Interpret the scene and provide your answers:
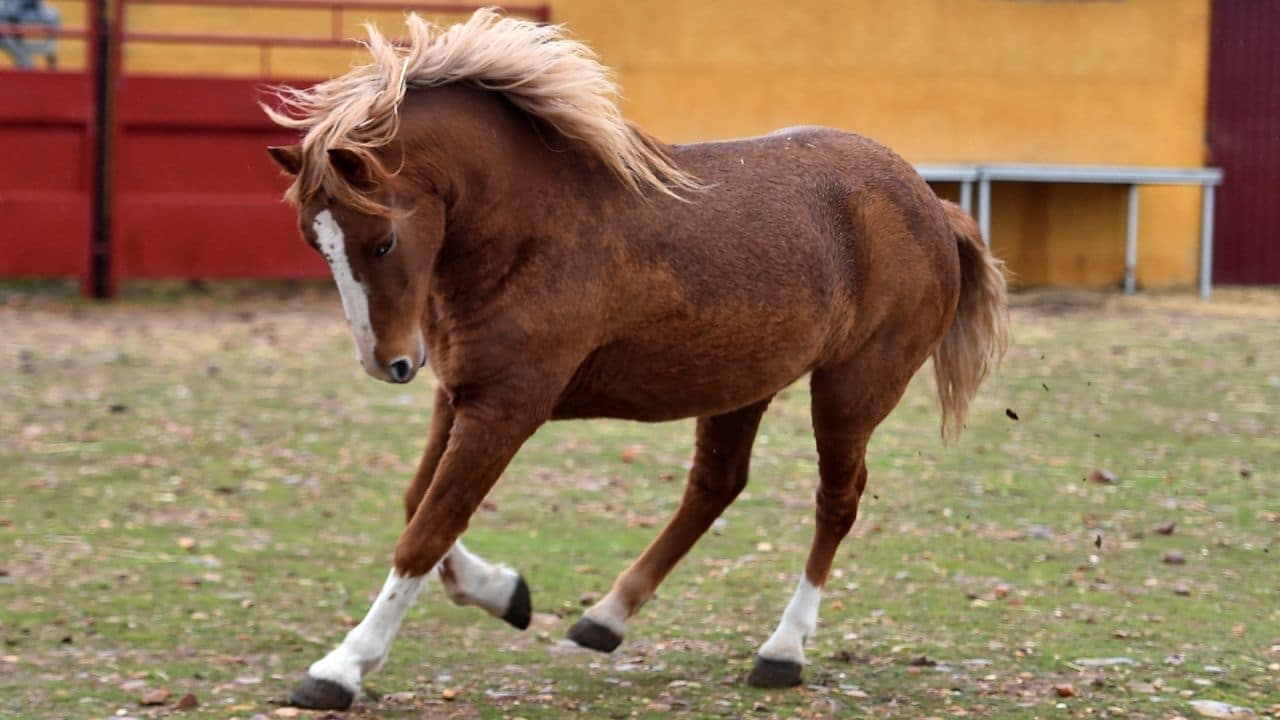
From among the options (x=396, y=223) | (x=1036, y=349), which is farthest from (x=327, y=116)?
(x=1036, y=349)

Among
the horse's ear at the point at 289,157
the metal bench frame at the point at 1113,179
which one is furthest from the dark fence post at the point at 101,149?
the horse's ear at the point at 289,157

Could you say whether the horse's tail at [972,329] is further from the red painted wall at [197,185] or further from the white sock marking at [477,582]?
the red painted wall at [197,185]

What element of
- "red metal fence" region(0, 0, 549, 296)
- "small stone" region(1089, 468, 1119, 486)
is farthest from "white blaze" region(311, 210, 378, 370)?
"red metal fence" region(0, 0, 549, 296)

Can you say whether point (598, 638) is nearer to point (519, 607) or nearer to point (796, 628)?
point (519, 607)

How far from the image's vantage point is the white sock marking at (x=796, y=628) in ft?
15.8

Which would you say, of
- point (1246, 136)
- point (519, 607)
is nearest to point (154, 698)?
point (519, 607)

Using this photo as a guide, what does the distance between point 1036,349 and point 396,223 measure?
29.3 ft

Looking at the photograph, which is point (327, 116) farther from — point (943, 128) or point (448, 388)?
point (943, 128)

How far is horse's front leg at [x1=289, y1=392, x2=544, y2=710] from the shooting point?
4211 millimetres

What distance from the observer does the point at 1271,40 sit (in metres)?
17.0

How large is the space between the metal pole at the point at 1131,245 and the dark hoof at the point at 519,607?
1271cm

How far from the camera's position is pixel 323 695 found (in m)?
4.23

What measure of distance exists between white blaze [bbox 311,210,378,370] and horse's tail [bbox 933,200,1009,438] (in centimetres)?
212

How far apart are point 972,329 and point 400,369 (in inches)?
85.1
